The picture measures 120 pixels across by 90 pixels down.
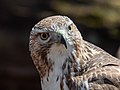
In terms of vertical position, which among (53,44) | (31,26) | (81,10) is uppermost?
(53,44)

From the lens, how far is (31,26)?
527 inches

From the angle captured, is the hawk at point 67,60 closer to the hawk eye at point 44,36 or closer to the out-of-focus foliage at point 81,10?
the hawk eye at point 44,36

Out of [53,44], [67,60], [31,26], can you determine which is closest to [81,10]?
[31,26]

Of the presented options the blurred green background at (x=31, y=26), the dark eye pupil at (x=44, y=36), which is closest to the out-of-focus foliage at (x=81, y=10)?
the blurred green background at (x=31, y=26)

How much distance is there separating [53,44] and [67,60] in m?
0.26

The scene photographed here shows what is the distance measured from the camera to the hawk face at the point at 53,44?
21.5ft

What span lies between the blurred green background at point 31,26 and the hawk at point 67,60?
18.9ft

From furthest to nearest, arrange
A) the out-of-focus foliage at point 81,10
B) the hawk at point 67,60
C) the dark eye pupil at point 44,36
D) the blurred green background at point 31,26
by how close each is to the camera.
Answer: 1. the out-of-focus foliage at point 81,10
2. the blurred green background at point 31,26
3. the dark eye pupil at point 44,36
4. the hawk at point 67,60

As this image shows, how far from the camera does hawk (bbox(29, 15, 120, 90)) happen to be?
6.53 m

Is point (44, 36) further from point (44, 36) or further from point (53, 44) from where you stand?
point (53, 44)

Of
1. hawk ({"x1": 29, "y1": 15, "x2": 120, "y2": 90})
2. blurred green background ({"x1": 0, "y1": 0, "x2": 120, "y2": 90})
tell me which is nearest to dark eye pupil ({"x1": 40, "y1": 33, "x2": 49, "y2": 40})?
hawk ({"x1": 29, "y1": 15, "x2": 120, "y2": 90})

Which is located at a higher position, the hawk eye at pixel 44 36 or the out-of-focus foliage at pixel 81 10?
the hawk eye at pixel 44 36

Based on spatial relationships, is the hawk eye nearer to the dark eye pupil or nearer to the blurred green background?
the dark eye pupil

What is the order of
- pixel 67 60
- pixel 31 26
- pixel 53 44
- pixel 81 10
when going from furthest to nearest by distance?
pixel 81 10, pixel 31 26, pixel 67 60, pixel 53 44
